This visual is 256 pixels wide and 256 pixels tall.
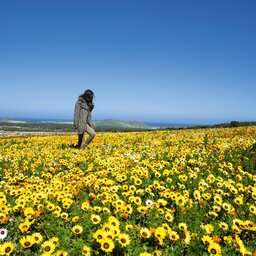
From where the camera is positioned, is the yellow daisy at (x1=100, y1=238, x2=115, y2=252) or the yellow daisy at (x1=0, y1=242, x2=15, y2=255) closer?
the yellow daisy at (x1=0, y1=242, x2=15, y2=255)

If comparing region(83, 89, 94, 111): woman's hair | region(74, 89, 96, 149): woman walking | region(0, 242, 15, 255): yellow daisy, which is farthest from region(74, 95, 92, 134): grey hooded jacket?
region(0, 242, 15, 255): yellow daisy

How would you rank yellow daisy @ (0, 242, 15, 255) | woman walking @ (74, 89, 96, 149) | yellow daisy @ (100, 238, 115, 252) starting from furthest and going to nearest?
woman walking @ (74, 89, 96, 149) → yellow daisy @ (100, 238, 115, 252) → yellow daisy @ (0, 242, 15, 255)

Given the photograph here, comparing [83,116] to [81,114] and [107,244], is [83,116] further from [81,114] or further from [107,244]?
[107,244]

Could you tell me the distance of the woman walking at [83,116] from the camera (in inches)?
609

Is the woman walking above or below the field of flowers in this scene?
above

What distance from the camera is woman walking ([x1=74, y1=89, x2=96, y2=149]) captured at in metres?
15.5

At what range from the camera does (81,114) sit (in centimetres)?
1560

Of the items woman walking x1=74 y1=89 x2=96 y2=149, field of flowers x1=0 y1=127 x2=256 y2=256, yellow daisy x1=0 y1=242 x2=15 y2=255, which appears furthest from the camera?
woman walking x1=74 y1=89 x2=96 y2=149

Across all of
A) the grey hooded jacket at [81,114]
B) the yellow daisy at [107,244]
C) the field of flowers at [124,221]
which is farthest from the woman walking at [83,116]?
the yellow daisy at [107,244]

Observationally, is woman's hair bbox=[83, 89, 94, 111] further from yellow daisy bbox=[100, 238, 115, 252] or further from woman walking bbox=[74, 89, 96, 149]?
yellow daisy bbox=[100, 238, 115, 252]

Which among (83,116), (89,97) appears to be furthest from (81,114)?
(89,97)

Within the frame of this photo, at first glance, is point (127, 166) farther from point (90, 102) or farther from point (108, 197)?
point (90, 102)

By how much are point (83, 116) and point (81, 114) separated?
0.14m

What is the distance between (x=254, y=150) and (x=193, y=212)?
25.2ft
